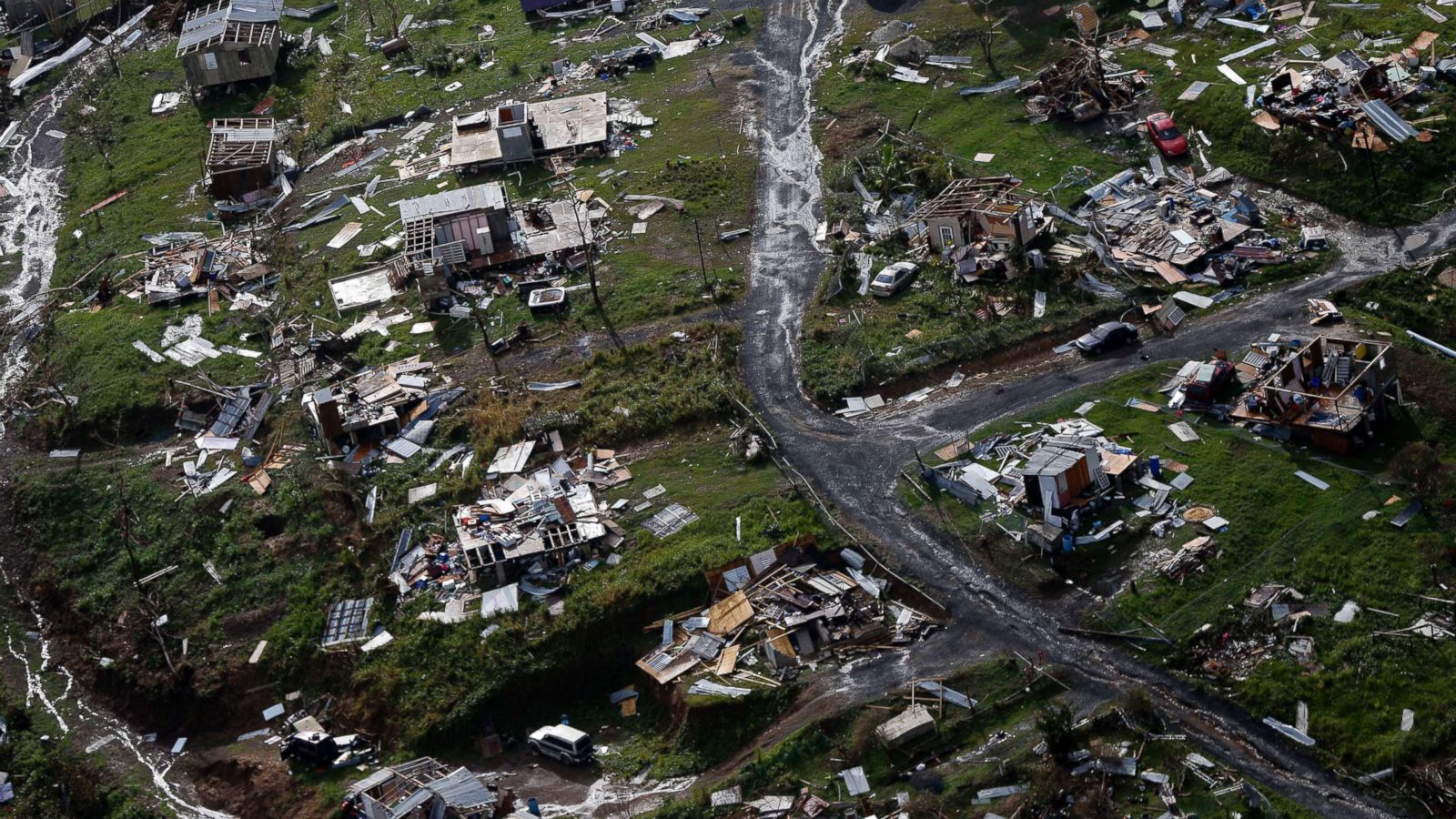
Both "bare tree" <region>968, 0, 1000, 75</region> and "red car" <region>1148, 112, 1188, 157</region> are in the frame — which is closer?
"red car" <region>1148, 112, 1188, 157</region>

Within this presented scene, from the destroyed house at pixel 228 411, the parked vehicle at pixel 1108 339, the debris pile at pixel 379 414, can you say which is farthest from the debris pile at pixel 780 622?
the destroyed house at pixel 228 411

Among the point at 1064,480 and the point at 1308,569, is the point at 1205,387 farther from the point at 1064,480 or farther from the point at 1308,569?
the point at 1308,569

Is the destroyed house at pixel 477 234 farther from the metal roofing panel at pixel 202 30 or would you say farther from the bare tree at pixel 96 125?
the metal roofing panel at pixel 202 30

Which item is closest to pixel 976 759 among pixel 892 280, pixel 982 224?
pixel 892 280

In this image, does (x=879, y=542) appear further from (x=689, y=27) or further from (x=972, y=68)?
(x=689, y=27)

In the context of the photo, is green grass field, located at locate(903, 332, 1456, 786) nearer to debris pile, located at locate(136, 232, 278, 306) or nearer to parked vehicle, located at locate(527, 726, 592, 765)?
parked vehicle, located at locate(527, 726, 592, 765)

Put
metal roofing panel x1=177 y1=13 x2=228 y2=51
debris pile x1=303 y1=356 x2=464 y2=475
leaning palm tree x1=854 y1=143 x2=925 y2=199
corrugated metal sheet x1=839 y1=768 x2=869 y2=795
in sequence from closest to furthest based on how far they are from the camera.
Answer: corrugated metal sheet x1=839 y1=768 x2=869 y2=795 < debris pile x1=303 y1=356 x2=464 y2=475 < leaning palm tree x1=854 y1=143 x2=925 y2=199 < metal roofing panel x1=177 y1=13 x2=228 y2=51

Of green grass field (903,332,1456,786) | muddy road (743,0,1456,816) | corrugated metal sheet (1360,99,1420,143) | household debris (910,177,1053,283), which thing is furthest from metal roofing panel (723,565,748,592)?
corrugated metal sheet (1360,99,1420,143)
